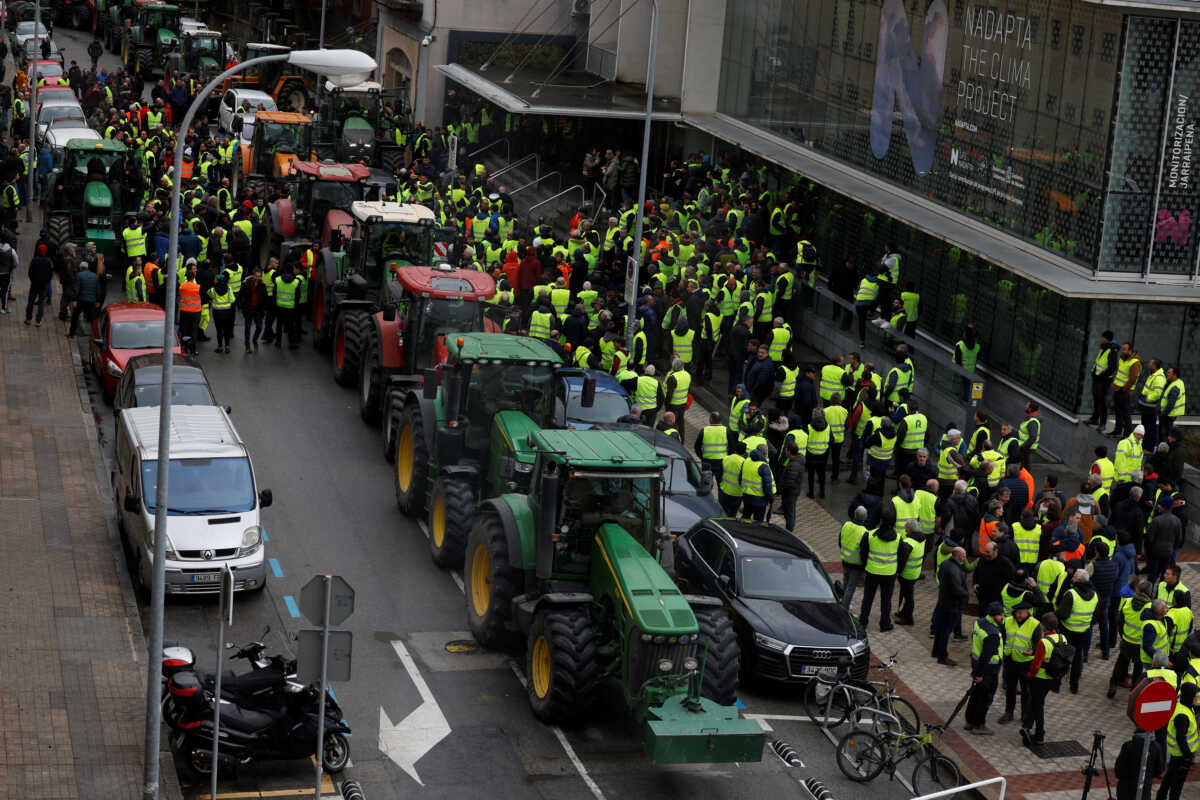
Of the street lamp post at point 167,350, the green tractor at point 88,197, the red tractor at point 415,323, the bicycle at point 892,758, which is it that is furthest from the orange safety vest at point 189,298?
the bicycle at point 892,758

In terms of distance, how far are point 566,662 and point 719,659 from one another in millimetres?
1539

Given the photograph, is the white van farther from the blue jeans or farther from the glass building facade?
the glass building facade

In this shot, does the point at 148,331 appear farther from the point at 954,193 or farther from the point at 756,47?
the point at 756,47

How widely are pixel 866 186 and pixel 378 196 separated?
380 inches

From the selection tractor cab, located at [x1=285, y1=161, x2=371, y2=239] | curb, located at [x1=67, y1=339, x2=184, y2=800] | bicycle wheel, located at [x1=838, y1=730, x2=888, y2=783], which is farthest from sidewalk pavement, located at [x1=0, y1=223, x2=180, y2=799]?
tractor cab, located at [x1=285, y1=161, x2=371, y2=239]

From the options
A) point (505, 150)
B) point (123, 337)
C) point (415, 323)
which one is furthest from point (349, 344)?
point (505, 150)

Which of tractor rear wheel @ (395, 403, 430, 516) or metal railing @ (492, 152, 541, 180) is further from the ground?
metal railing @ (492, 152, 541, 180)

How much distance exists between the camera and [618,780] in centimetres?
1688

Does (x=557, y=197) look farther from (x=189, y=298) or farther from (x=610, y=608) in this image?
(x=610, y=608)

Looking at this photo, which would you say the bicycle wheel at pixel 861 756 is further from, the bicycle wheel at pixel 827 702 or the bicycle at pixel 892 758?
the bicycle wheel at pixel 827 702

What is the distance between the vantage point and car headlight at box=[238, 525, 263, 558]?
20.4 meters

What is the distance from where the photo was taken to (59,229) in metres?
34.6

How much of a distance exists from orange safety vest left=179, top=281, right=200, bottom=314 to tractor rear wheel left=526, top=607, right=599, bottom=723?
46.4 feet

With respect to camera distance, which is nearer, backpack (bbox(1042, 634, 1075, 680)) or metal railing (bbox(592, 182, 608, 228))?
backpack (bbox(1042, 634, 1075, 680))
